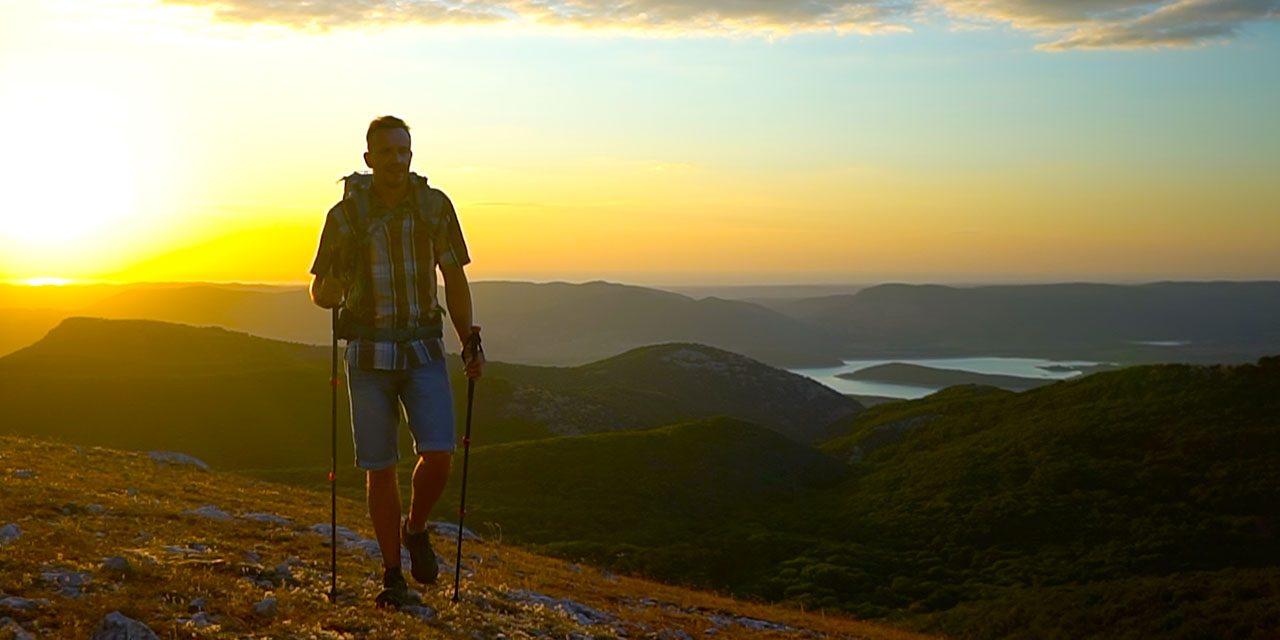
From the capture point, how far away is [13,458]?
72.9ft

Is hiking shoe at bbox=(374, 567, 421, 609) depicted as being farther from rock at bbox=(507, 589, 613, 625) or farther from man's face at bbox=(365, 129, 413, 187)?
man's face at bbox=(365, 129, 413, 187)

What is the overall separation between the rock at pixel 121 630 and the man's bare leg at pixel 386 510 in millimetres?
2387

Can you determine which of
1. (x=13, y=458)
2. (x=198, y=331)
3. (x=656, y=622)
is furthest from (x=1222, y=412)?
(x=198, y=331)

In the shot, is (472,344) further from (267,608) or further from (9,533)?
(9,533)

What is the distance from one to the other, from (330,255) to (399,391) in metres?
1.48

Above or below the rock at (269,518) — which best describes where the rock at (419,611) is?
above

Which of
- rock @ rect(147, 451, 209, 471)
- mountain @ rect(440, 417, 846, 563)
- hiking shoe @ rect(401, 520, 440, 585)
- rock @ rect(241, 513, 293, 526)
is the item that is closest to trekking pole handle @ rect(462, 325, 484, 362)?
hiking shoe @ rect(401, 520, 440, 585)

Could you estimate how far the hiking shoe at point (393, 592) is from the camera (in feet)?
31.5

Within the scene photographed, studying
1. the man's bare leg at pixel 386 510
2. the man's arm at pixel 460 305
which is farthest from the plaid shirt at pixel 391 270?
the man's bare leg at pixel 386 510

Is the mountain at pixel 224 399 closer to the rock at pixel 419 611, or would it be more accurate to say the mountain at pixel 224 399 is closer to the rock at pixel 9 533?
the rock at pixel 9 533

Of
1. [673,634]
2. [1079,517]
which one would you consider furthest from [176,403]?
[673,634]

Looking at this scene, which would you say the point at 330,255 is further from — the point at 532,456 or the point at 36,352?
the point at 36,352

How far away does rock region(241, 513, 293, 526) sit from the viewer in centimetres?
1744

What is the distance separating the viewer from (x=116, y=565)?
9430mm
